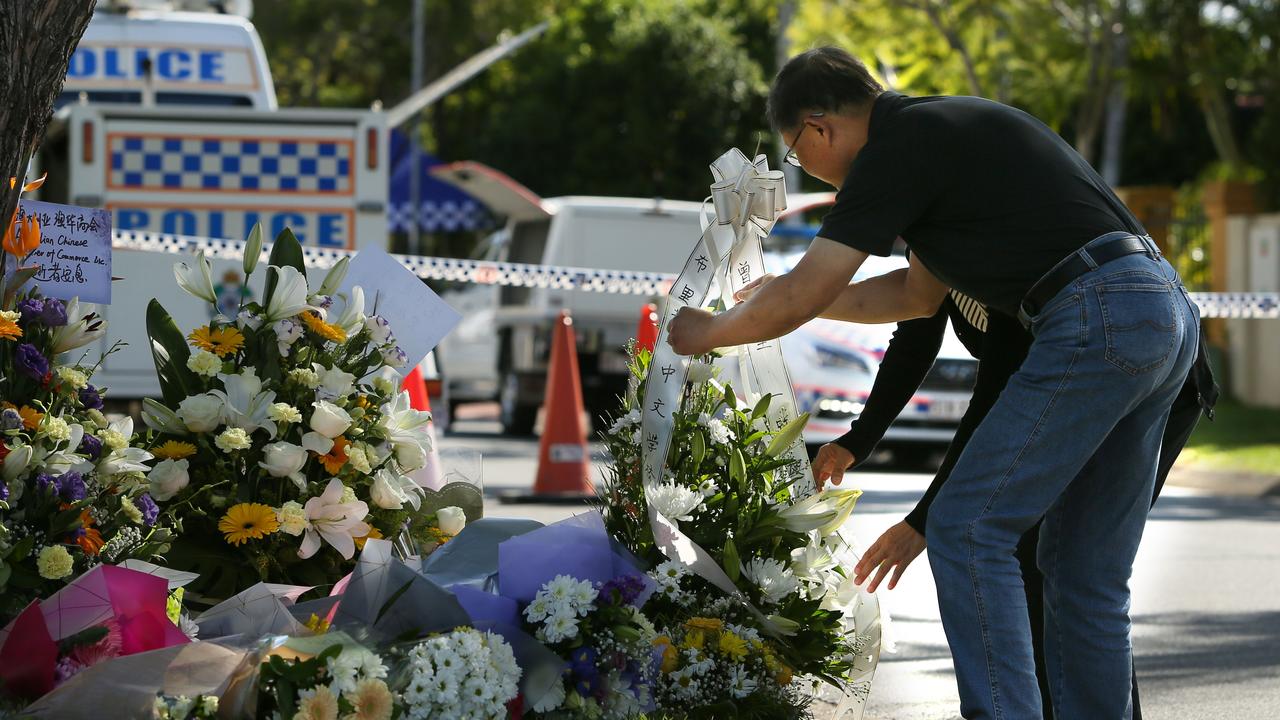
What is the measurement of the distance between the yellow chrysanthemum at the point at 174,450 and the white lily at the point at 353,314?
1.48ft

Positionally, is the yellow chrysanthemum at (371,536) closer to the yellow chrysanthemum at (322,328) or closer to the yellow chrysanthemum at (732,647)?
the yellow chrysanthemum at (322,328)

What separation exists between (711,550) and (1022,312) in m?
0.93

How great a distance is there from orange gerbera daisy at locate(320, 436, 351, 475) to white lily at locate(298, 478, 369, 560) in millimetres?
30

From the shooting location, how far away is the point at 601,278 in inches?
443

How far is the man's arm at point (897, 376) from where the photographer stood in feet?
13.4

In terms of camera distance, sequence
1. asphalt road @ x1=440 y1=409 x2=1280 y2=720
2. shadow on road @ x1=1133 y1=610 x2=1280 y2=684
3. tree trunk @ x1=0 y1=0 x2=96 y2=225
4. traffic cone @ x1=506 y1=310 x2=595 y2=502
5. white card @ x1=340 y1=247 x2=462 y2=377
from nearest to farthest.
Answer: tree trunk @ x1=0 y1=0 x2=96 y2=225, white card @ x1=340 y1=247 x2=462 y2=377, asphalt road @ x1=440 y1=409 x2=1280 y2=720, shadow on road @ x1=1133 y1=610 x2=1280 y2=684, traffic cone @ x1=506 y1=310 x2=595 y2=502

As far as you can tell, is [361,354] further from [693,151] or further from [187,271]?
[693,151]

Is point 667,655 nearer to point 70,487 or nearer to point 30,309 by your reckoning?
point 70,487

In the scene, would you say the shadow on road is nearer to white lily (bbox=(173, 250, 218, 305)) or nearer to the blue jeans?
the blue jeans

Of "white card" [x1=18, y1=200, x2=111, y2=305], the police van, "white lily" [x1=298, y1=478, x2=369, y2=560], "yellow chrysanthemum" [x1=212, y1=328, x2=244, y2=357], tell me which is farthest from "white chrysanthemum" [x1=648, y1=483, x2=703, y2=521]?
the police van

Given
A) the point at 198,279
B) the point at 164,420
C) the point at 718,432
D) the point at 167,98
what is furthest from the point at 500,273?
the point at 718,432

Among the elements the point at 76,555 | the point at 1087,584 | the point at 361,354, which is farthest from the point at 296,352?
the point at 1087,584

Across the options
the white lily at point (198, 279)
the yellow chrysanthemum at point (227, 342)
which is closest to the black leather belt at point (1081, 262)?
the yellow chrysanthemum at point (227, 342)

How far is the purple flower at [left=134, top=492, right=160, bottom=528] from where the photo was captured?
3723mm
